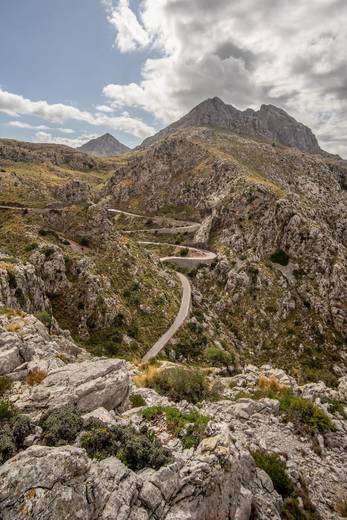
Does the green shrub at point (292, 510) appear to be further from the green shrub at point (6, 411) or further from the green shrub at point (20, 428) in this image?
the green shrub at point (6, 411)

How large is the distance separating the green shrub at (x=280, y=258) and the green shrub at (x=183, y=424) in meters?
69.6

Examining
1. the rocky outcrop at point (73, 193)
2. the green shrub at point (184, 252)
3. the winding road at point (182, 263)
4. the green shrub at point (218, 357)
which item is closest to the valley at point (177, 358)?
the green shrub at point (218, 357)

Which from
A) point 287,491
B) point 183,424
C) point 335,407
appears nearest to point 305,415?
point 335,407

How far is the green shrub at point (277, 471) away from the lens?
11.4 meters

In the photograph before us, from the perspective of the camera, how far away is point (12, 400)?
36.3 ft

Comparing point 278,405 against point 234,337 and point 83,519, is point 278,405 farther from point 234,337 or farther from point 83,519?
point 234,337

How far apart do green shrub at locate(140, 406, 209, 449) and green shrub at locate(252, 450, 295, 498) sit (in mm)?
3082

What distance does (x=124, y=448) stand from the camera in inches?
345

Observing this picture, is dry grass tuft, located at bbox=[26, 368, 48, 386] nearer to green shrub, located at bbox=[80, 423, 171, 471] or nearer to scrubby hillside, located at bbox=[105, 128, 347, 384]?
green shrub, located at bbox=[80, 423, 171, 471]

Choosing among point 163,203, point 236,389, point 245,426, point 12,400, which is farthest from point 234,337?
point 163,203

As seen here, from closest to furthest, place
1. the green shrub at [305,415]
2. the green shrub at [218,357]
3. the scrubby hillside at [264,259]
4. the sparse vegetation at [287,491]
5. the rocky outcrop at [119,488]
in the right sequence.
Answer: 1. the rocky outcrop at [119,488]
2. the sparse vegetation at [287,491]
3. the green shrub at [305,415]
4. the green shrub at [218,357]
5. the scrubby hillside at [264,259]

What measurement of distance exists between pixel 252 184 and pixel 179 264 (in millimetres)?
37138

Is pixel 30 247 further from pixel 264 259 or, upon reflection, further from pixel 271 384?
pixel 264 259

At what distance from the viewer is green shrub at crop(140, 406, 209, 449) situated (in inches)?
404
